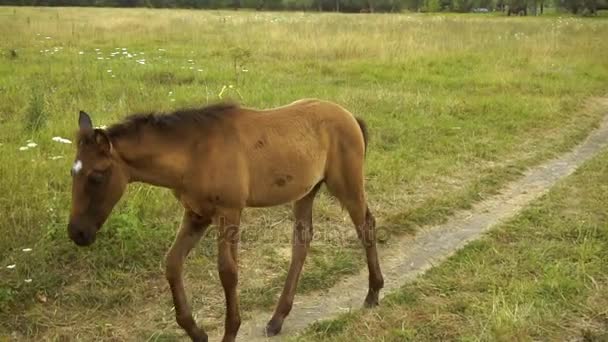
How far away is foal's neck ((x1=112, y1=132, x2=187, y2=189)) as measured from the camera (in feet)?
10.8

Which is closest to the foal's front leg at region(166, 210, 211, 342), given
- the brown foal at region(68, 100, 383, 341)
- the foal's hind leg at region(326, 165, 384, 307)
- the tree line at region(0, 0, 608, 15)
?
the brown foal at region(68, 100, 383, 341)

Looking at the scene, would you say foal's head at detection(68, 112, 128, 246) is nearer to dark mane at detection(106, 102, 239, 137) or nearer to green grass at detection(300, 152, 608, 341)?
dark mane at detection(106, 102, 239, 137)


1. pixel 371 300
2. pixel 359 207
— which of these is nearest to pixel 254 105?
pixel 359 207

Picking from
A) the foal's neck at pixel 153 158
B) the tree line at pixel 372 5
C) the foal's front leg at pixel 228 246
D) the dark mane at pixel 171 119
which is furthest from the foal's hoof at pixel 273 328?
the tree line at pixel 372 5

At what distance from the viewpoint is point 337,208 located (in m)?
6.26

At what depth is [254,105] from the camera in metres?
9.18

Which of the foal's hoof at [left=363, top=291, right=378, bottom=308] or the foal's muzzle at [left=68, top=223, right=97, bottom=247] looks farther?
the foal's hoof at [left=363, top=291, right=378, bottom=308]

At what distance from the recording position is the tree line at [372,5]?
48531 mm

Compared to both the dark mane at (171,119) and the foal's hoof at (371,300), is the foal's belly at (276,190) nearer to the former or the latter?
the dark mane at (171,119)

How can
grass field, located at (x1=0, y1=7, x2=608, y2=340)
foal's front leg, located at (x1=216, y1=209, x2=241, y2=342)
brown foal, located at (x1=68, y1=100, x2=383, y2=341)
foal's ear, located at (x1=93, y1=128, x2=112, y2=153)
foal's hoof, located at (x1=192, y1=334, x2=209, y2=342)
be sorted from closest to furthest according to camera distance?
foal's ear, located at (x1=93, y1=128, x2=112, y2=153)
brown foal, located at (x1=68, y1=100, x2=383, y2=341)
foal's front leg, located at (x1=216, y1=209, x2=241, y2=342)
foal's hoof, located at (x1=192, y1=334, x2=209, y2=342)
grass field, located at (x1=0, y1=7, x2=608, y2=340)

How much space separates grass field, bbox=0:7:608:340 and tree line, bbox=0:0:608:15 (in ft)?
104

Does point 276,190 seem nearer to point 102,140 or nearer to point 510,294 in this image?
point 102,140

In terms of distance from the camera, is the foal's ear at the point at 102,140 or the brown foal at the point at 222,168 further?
the brown foal at the point at 222,168

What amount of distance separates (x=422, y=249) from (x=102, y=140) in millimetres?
3348
